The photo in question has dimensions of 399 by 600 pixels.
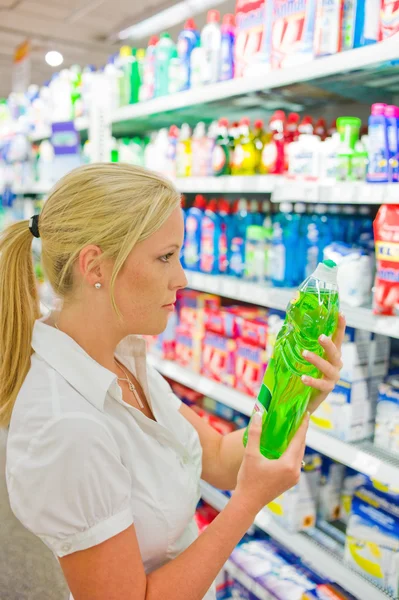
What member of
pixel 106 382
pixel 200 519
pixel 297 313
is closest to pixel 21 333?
pixel 106 382

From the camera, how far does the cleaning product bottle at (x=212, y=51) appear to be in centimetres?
218

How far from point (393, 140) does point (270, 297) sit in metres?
0.66

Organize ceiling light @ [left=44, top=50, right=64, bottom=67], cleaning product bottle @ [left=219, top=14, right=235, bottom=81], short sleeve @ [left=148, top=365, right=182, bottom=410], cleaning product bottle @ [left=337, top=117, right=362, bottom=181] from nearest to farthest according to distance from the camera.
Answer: short sleeve @ [left=148, top=365, right=182, bottom=410] < cleaning product bottle @ [left=337, top=117, right=362, bottom=181] < cleaning product bottle @ [left=219, top=14, right=235, bottom=81] < ceiling light @ [left=44, top=50, right=64, bottom=67]

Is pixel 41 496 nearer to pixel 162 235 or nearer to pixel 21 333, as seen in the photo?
pixel 21 333

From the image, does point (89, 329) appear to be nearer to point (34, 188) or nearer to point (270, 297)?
point (270, 297)

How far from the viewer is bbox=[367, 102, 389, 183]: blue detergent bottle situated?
1.60 meters

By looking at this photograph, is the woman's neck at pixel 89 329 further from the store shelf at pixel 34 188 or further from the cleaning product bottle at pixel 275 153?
the store shelf at pixel 34 188

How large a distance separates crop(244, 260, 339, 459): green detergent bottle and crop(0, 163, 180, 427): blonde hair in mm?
330

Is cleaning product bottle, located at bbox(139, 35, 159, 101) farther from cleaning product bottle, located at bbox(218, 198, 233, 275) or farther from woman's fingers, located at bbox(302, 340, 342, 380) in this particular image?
woman's fingers, located at bbox(302, 340, 342, 380)

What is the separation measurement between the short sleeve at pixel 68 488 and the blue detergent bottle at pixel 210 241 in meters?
1.52

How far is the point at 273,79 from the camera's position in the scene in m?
1.83

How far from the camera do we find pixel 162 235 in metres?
1.12

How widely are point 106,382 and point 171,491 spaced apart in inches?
10.3

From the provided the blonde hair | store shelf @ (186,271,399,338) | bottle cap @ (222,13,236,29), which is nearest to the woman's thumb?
the blonde hair
